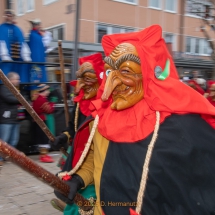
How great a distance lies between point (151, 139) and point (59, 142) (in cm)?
189

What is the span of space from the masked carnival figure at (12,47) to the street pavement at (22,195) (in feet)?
6.11

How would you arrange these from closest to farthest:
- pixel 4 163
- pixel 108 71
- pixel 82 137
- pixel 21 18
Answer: pixel 108 71 → pixel 82 137 → pixel 4 163 → pixel 21 18

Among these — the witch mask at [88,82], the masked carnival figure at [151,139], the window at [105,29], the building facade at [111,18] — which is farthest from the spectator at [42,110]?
the window at [105,29]

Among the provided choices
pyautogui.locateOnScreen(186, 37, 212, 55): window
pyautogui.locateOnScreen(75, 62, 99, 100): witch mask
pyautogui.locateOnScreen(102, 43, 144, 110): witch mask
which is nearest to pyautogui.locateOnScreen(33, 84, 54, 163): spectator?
pyautogui.locateOnScreen(75, 62, 99, 100): witch mask

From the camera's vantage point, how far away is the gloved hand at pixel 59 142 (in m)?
3.29

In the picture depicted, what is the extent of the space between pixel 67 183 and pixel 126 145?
46 centimetres

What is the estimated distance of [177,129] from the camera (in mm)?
1564

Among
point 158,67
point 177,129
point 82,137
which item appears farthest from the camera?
point 82,137

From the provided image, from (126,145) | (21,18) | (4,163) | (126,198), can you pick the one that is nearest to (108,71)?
(126,145)

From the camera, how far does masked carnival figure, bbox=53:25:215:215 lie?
1.52 metres

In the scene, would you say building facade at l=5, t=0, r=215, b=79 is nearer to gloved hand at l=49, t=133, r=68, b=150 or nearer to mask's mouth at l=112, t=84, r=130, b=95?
gloved hand at l=49, t=133, r=68, b=150

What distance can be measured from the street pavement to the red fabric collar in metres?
2.17

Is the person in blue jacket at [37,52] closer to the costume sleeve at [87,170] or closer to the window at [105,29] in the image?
the costume sleeve at [87,170]

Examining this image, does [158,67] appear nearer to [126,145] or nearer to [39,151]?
[126,145]
